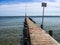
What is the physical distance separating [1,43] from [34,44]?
10188 mm

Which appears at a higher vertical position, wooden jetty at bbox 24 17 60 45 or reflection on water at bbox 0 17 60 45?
wooden jetty at bbox 24 17 60 45

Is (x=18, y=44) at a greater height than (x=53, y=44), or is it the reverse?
(x=53, y=44)

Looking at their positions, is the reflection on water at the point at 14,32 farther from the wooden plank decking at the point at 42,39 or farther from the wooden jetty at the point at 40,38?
the wooden plank decking at the point at 42,39

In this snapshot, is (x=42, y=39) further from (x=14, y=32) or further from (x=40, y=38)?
(x=14, y=32)

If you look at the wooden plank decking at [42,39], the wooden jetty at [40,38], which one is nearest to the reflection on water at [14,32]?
the wooden jetty at [40,38]

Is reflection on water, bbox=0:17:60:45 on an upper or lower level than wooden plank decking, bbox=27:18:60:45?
lower

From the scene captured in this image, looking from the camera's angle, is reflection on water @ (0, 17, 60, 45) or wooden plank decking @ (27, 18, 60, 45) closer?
wooden plank decking @ (27, 18, 60, 45)

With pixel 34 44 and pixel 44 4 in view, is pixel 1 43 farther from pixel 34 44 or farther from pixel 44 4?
pixel 34 44

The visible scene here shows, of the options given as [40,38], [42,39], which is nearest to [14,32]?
[40,38]

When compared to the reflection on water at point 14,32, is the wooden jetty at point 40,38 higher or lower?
higher

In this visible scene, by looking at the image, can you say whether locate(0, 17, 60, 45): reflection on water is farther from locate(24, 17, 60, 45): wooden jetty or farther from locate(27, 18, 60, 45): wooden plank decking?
locate(27, 18, 60, 45): wooden plank decking

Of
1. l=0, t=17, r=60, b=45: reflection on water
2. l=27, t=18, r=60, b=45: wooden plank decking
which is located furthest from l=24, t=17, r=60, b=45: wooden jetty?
l=0, t=17, r=60, b=45: reflection on water

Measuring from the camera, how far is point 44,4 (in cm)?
1588

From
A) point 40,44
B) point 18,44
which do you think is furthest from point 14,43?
point 40,44
